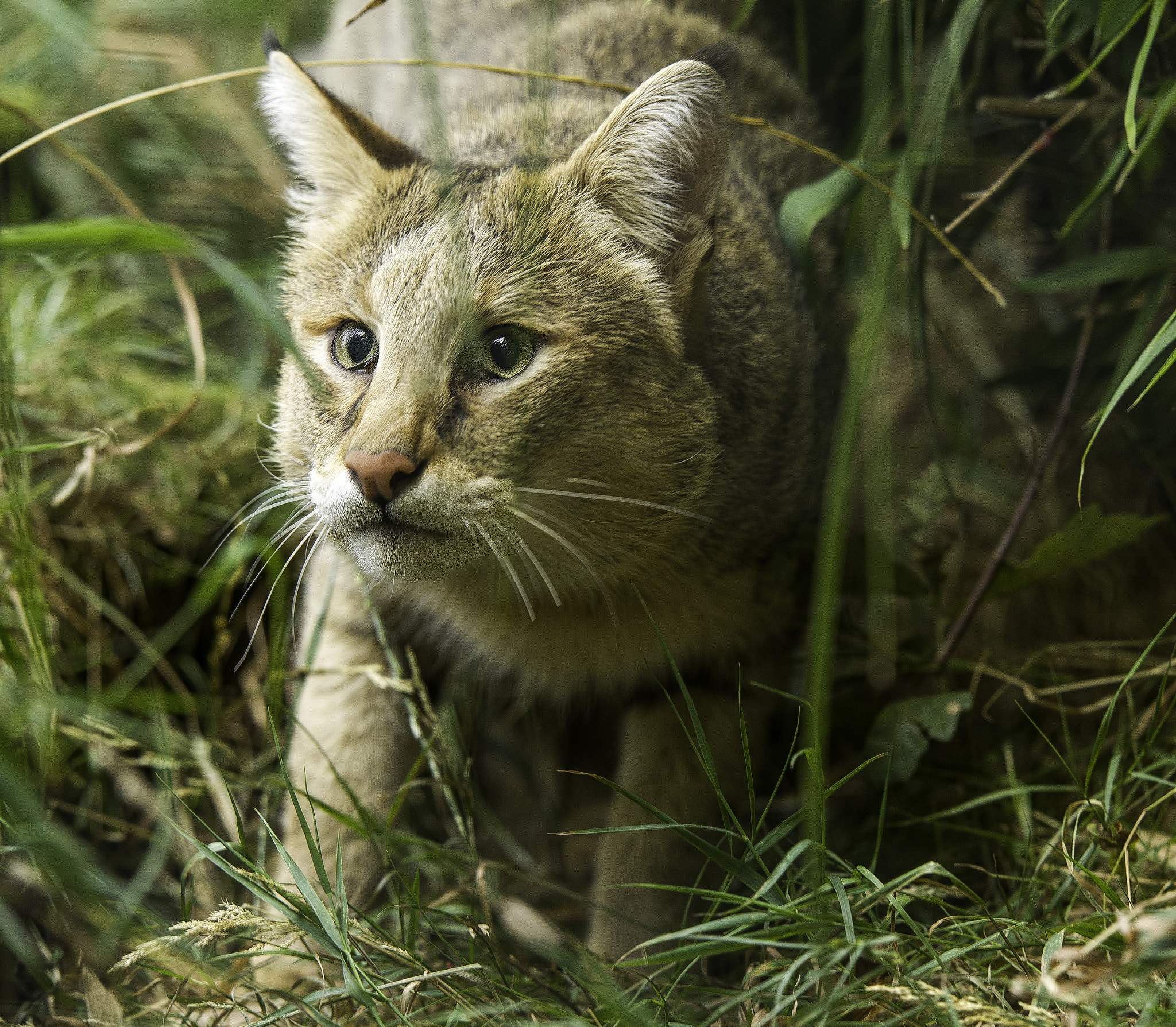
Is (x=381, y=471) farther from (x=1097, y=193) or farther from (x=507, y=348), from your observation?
(x=1097, y=193)

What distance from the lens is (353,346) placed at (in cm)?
220

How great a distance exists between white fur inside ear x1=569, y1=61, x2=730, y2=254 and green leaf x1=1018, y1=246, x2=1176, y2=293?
38.1 inches

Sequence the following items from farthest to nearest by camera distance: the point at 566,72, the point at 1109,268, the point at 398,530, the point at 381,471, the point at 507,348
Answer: the point at 566,72
the point at 1109,268
the point at 507,348
the point at 398,530
the point at 381,471

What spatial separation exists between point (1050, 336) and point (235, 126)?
3522mm

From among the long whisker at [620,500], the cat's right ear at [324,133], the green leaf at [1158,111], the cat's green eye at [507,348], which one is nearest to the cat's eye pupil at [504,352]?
the cat's green eye at [507,348]

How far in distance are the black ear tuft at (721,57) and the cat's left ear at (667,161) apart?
3cm

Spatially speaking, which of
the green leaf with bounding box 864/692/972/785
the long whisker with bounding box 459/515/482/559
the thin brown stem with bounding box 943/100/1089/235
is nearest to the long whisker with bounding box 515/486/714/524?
the long whisker with bounding box 459/515/482/559

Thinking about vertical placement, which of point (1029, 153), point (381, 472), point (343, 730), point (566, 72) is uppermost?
point (566, 72)

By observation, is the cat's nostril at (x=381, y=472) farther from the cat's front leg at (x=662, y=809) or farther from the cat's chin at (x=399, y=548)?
the cat's front leg at (x=662, y=809)

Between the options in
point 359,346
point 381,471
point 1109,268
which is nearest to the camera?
point 381,471

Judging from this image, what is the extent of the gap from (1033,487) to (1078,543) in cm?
26

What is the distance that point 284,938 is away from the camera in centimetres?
227

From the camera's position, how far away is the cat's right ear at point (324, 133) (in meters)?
2.25

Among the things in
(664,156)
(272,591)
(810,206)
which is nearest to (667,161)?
(664,156)
